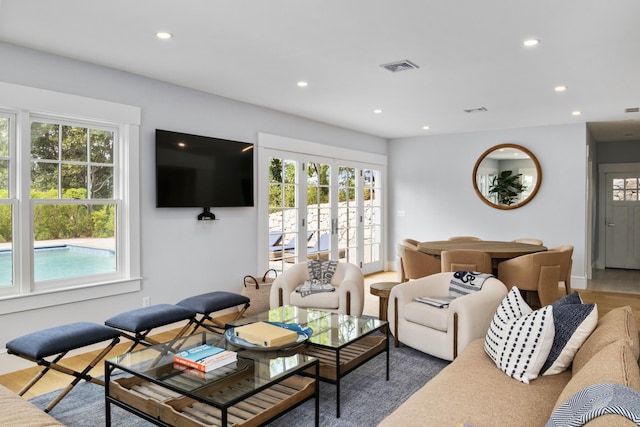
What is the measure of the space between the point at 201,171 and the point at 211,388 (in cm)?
288

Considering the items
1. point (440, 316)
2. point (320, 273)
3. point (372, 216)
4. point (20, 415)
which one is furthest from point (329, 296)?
point (372, 216)

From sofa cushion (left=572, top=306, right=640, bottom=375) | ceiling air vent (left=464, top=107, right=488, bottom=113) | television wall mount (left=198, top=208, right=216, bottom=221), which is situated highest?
ceiling air vent (left=464, top=107, right=488, bottom=113)

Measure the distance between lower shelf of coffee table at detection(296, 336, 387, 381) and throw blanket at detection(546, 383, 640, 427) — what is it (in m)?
1.49

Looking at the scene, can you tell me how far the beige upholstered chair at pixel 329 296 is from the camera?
13.6 feet

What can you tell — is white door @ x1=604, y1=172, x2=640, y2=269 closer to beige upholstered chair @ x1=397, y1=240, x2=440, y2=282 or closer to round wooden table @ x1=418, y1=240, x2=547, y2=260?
round wooden table @ x1=418, y1=240, x2=547, y2=260

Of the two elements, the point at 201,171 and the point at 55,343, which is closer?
the point at 55,343

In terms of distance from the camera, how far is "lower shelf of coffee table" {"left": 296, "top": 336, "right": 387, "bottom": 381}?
269 centimetres

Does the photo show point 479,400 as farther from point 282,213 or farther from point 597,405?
point 282,213

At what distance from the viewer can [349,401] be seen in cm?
280

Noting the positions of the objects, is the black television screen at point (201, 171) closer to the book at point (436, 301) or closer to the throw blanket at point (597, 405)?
the book at point (436, 301)

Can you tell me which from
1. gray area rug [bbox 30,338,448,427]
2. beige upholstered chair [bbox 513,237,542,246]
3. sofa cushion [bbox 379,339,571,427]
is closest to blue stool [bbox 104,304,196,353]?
gray area rug [bbox 30,338,448,427]

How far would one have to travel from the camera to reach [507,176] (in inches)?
277

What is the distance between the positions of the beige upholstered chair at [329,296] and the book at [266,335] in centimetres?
140

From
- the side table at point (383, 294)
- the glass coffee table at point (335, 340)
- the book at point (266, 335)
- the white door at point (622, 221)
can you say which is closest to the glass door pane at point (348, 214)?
the side table at point (383, 294)
